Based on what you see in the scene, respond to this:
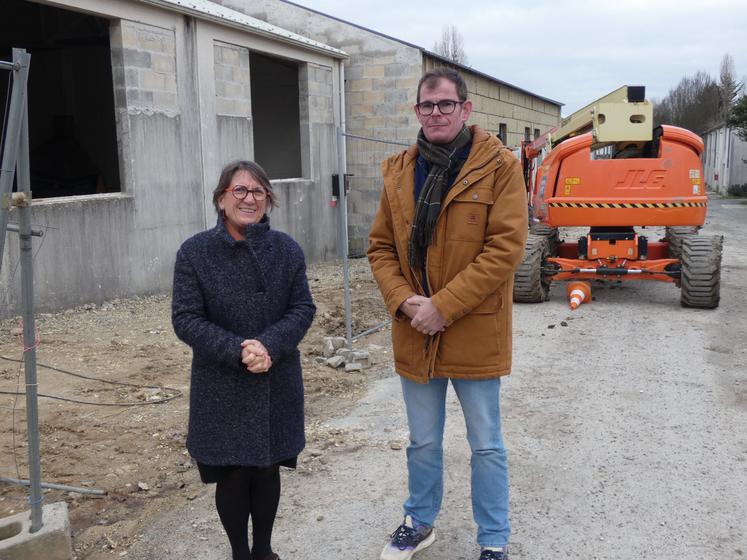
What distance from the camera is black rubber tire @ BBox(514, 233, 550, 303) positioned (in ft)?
27.7

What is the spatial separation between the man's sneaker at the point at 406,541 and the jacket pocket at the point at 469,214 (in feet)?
4.18

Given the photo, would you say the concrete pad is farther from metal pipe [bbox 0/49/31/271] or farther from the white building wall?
the white building wall

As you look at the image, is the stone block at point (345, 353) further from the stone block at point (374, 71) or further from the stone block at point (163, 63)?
the stone block at point (374, 71)

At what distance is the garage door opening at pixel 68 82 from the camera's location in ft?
42.1

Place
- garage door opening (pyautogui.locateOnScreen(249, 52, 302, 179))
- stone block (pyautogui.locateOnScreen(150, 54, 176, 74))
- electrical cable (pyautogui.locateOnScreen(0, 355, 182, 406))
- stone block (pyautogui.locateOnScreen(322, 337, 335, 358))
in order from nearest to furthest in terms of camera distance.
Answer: electrical cable (pyautogui.locateOnScreen(0, 355, 182, 406)), stone block (pyautogui.locateOnScreen(322, 337, 335, 358)), stone block (pyautogui.locateOnScreen(150, 54, 176, 74)), garage door opening (pyautogui.locateOnScreen(249, 52, 302, 179))

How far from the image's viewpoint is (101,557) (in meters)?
3.23

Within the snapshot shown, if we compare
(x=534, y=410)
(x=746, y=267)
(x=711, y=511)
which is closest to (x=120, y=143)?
(x=534, y=410)

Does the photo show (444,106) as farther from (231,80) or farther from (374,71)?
(374,71)

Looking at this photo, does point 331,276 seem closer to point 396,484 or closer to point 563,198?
point 563,198

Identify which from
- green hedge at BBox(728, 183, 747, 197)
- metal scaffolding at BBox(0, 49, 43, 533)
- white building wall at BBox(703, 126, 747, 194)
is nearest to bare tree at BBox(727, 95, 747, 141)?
white building wall at BBox(703, 126, 747, 194)

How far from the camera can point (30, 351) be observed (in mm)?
2961

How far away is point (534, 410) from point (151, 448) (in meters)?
2.56

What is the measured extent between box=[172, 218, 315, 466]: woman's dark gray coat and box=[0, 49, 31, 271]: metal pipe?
2.29 feet

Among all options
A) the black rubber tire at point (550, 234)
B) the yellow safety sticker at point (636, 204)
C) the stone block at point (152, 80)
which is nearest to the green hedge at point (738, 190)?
the black rubber tire at point (550, 234)
